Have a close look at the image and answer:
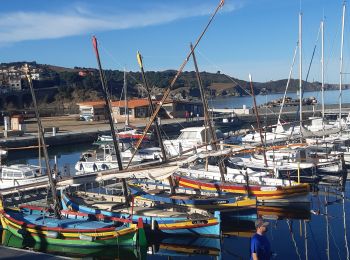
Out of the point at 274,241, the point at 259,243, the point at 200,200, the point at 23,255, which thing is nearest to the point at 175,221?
the point at 200,200

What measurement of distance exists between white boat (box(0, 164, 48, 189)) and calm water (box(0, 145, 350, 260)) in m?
8.98

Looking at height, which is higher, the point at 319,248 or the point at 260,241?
the point at 260,241

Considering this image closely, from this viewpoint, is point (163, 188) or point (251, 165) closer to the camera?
point (163, 188)

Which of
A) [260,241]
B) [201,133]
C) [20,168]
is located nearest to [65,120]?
[201,133]

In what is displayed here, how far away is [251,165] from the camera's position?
3806 cm

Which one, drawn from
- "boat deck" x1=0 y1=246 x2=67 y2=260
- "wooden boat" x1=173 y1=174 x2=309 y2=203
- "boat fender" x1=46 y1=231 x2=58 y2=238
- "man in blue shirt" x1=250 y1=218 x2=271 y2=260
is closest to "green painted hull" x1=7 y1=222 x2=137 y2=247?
"boat fender" x1=46 y1=231 x2=58 y2=238

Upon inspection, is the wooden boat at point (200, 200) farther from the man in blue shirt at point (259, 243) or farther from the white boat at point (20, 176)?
the man in blue shirt at point (259, 243)

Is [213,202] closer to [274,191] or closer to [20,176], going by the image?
[274,191]

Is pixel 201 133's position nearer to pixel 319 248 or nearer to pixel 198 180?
pixel 198 180

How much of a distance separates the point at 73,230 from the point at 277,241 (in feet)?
29.8

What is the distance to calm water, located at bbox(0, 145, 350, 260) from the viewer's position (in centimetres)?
2152

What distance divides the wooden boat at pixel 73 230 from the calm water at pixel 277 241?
1.44 ft

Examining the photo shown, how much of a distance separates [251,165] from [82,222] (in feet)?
60.8

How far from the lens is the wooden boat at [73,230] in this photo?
21.1 m
